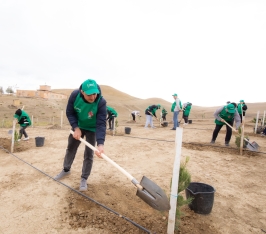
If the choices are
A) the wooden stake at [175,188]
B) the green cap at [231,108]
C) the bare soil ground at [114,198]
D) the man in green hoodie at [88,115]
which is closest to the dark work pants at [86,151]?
the man in green hoodie at [88,115]

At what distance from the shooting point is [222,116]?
6480mm

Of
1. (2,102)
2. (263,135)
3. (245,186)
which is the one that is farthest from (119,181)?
(2,102)

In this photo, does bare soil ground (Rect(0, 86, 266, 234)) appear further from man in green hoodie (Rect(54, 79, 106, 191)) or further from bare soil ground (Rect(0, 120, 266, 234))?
man in green hoodie (Rect(54, 79, 106, 191))

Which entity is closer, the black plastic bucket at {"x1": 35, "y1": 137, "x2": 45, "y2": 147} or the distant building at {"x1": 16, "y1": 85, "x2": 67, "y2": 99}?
the black plastic bucket at {"x1": 35, "y1": 137, "x2": 45, "y2": 147}

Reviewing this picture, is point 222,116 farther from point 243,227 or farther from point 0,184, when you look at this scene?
point 0,184

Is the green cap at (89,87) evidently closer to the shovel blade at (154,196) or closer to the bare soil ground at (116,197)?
the shovel blade at (154,196)

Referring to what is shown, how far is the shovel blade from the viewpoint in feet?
6.87

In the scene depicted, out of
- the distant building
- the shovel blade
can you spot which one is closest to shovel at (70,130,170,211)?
the shovel blade

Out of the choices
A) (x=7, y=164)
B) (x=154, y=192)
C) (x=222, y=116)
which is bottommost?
(x=7, y=164)

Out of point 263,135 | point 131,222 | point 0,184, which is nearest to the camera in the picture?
point 131,222

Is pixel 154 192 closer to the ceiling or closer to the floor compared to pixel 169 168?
closer to the ceiling

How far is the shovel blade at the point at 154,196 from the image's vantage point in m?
2.09

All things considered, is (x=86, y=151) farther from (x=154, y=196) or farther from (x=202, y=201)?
(x=202, y=201)

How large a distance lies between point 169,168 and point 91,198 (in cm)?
222
